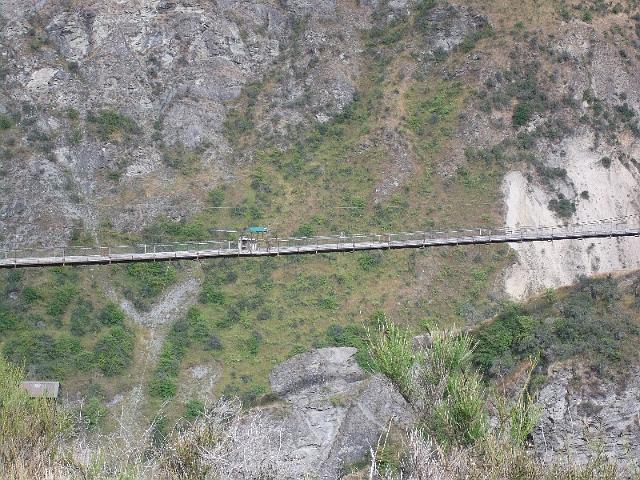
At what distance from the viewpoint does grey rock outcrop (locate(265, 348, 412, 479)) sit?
30.8 meters

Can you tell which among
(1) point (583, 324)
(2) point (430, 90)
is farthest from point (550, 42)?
(1) point (583, 324)

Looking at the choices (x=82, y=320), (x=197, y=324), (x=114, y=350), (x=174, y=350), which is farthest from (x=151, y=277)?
(x=114, y=350)

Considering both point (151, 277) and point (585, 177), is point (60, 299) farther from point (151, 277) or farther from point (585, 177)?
point (585, 177)

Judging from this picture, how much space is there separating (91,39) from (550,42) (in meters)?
27.7

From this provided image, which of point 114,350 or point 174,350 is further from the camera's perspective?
point 174,350

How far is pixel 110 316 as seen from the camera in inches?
1377

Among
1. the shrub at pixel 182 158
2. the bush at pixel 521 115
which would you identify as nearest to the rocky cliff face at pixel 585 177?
the bush at pixel 521 115

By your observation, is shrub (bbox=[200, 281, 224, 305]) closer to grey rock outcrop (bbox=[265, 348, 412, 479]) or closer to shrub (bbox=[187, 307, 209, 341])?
shrub (bbox=[187, 307, 209, 341])

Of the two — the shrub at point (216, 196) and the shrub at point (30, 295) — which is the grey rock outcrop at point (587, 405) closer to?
the shrub at point (216, 196)

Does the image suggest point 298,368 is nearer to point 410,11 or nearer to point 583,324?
point 583,324

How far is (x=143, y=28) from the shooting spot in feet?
159

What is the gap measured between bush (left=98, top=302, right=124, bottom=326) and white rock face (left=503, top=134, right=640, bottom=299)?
1807cm

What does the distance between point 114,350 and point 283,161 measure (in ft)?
49.2

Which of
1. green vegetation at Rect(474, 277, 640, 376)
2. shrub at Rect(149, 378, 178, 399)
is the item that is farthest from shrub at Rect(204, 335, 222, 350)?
green vegetation at Rect(474, 277, 640, 376)
